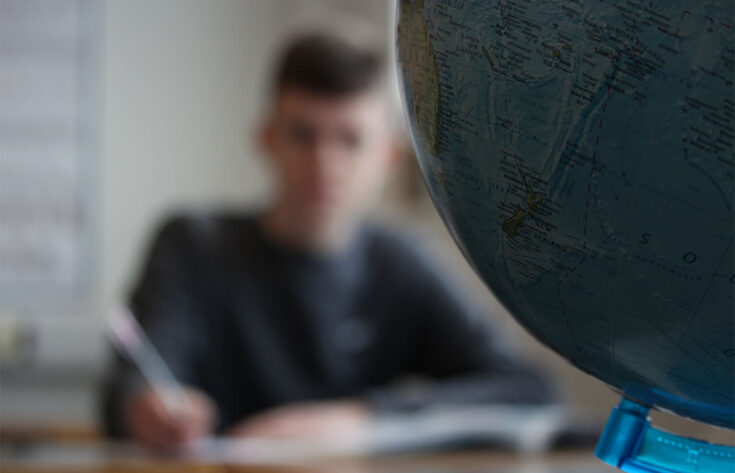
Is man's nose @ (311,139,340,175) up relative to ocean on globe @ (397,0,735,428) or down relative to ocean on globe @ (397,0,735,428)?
down

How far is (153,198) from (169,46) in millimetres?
436

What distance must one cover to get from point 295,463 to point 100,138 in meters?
1.83

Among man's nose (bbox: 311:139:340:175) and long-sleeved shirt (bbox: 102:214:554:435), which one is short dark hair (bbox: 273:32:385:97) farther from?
long-sleeved shirt (bbox: 102:214:554:435)

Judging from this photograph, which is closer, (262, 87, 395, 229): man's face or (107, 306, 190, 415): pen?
(107, 306, 190, 415): pen

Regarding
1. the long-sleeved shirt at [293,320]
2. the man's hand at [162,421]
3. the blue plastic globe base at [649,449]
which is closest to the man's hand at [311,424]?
the man's hand at [162,421]

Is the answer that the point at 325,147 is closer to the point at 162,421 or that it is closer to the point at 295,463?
the point at 162,421

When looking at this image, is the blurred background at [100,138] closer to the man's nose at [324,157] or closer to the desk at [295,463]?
the man's nose at [324,157]

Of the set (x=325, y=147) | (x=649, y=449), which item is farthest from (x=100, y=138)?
(x=649, y=449)

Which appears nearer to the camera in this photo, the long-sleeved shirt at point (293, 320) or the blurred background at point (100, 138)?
the long-sleeved shirt at point (293, 320)

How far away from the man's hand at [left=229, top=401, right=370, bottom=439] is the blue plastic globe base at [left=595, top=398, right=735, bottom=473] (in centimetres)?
94

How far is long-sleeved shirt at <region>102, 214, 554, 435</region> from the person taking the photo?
5.68ft

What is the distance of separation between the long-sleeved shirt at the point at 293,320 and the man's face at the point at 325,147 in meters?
0.16

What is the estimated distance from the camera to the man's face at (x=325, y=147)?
159cm

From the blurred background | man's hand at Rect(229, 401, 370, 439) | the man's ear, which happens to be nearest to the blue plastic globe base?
man's hand at Rect(229, 401, 370, 439)
